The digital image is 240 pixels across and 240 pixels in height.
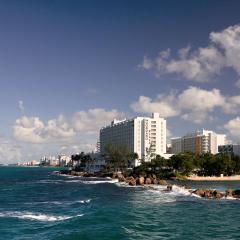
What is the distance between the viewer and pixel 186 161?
185 metres

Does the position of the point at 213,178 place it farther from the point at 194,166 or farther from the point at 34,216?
the point at 34,216

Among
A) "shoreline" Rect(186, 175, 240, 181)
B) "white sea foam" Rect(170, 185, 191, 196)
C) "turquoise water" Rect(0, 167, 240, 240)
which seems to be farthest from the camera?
"shoreline" Rect(186, 175, 240, 181)

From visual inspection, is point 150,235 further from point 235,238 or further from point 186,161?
point 186,161

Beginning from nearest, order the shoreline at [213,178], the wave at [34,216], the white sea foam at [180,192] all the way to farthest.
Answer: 1. the wave at [34,216]
2. the white sea foam at [180,192]
3. the shoreline at [213,178]

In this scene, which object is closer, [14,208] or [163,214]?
[163,214]

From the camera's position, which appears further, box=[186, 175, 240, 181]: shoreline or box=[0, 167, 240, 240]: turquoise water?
box=[186, 175, 240, 181]: shoreline

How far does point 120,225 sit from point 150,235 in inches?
278

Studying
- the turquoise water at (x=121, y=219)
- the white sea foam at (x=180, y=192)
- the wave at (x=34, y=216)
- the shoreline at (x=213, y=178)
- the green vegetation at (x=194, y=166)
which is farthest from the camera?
the green vegetation at (x=194, y=166)

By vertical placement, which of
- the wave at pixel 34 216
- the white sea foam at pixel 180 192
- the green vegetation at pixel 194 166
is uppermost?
the green vegetation at pixel 194 166

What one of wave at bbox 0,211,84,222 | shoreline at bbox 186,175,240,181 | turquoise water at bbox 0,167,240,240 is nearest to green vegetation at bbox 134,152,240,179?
shoreline at bbox 186,175,240,181

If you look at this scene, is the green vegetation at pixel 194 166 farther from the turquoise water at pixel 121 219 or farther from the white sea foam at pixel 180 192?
the turquoise water at pixel 121 219

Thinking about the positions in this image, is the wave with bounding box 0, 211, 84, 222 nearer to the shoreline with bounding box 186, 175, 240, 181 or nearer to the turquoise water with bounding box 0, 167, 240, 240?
the turquoise water with bounding box 0, 167, 240, 240

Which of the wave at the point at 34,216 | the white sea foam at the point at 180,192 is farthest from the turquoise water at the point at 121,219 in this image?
the white sea foam at the point at 180,192

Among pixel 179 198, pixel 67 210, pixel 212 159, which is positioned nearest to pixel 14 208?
pixel 67 210
